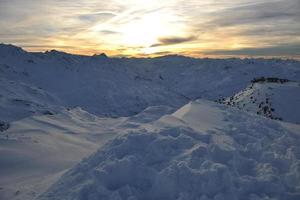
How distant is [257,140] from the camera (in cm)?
848

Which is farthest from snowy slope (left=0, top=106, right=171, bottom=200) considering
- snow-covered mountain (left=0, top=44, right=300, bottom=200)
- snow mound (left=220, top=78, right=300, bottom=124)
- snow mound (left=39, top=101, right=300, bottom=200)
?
snow mound (left=220, top=78, right=300, bottom=124)

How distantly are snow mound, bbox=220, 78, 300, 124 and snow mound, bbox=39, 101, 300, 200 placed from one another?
38.7ft

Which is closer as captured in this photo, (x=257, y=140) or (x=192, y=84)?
(x=257, y=140)

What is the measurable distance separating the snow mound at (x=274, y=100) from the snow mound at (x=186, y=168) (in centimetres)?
1178

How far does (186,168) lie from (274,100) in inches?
639

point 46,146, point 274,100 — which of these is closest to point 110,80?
point 274,100

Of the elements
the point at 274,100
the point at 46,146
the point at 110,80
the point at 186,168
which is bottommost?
the point at 110,80

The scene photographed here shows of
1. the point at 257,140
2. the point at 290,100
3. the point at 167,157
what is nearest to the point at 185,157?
the point at 167,157

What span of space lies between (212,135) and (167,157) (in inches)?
62.7

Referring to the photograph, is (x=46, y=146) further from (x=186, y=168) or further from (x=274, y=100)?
(x=274, y=100)

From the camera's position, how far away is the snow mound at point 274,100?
2034cm

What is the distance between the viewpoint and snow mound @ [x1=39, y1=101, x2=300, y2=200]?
265 inches

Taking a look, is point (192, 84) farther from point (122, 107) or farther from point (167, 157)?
point (167, 157)

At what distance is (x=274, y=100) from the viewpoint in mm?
21969
